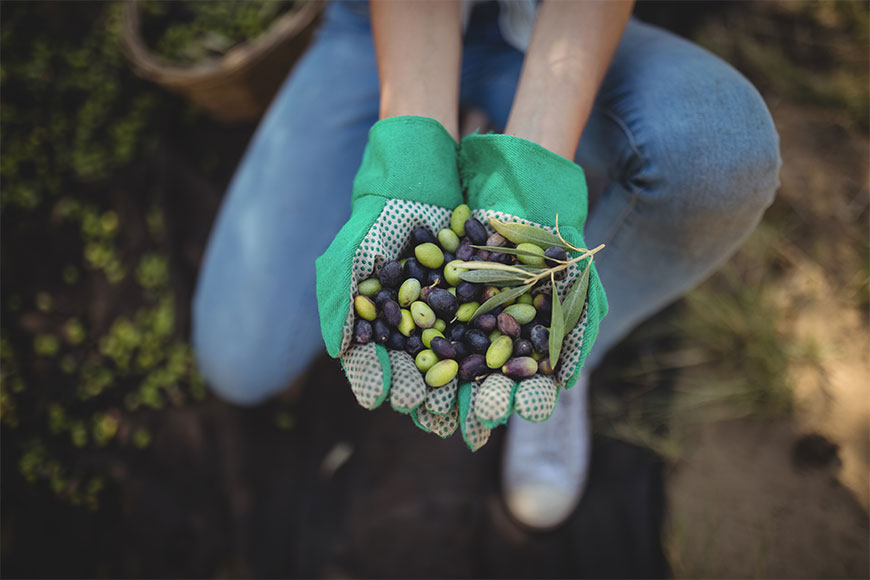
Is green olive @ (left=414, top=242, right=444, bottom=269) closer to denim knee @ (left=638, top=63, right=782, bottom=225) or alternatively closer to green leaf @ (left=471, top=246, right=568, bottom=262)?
green leaf @ (left=471, top=246, right=568, bottom=262)

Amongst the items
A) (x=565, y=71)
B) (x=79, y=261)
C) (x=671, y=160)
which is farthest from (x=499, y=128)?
(x=79, y=261)

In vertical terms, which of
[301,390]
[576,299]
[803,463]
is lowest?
[803,463]

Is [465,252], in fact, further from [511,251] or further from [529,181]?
[529,181]

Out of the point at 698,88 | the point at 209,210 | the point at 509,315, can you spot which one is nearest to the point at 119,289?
the point at 209,210

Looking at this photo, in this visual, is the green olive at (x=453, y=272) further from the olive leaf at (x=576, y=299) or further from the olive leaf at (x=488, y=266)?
the olive leaf at (x=576, y=299)

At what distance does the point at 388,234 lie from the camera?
1.20 m

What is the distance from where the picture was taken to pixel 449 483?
2.10 meters

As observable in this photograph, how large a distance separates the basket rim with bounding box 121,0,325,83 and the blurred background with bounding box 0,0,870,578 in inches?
0.4

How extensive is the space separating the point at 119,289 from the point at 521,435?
1671 millimetres

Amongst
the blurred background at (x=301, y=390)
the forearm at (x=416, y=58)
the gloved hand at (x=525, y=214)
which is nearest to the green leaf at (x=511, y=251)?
the gloved hand at (x=525, y=214)

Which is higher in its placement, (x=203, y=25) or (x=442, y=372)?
(x=203, y=25)

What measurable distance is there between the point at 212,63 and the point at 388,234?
1.58 metres

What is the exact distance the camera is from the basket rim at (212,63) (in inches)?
82.9

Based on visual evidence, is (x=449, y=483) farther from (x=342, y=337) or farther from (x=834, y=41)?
(x=834, y=41)
